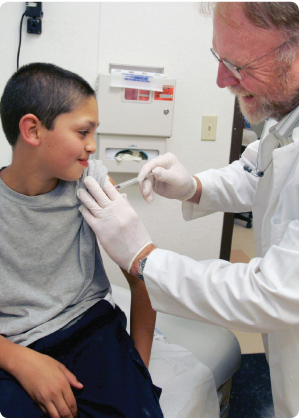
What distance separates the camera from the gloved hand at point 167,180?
1284mm

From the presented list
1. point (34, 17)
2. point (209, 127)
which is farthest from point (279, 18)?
point (34, 17)

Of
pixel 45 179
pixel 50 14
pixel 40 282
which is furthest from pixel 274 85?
pixel 50 14

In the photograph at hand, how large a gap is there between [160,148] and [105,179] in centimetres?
93

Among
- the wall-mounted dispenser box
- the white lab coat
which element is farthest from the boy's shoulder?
the wall-mounted dispenser box

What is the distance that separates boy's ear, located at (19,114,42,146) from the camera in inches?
38.4

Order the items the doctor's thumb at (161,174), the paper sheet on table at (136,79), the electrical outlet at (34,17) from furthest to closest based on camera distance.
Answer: the paper sheet on table at (136,79) → the electrical outlet at (34,17) → the doctor's thumb at (161,174)

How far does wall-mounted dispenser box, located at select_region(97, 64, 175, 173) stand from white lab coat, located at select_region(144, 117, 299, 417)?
97cm

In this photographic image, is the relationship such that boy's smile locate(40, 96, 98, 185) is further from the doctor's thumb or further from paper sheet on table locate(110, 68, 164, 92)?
paper sheet on table locate(110, 68, 164, 92)

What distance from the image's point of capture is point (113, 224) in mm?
1048

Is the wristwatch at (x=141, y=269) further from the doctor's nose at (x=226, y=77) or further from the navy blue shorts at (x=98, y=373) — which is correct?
the doctor's nose at (x=226, y=77)

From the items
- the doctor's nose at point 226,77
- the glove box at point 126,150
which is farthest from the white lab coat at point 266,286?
the glove box at point 126,150

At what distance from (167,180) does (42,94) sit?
54 cm

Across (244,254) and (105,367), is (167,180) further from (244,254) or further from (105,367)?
(244,254)

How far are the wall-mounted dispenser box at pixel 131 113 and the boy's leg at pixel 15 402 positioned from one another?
1281 millimetres
